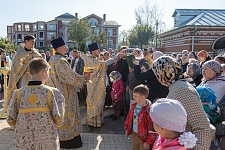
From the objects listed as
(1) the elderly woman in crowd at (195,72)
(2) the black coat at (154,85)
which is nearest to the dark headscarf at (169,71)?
(2) the black coat at (154,85)

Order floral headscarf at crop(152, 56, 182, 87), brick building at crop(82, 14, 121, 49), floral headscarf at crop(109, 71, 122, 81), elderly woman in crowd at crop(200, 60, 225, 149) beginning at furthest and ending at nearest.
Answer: brick building at crop(82, 14, 121, 49) → floral headscarf at crop(109, 71, 122, 81) → elderly woman in crowd at crop(200, 60, 225, 149) → floral headscarf at crop(152, 56, 182, 87)

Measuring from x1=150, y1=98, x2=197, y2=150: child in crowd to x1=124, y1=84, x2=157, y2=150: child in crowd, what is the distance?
174 centimetres

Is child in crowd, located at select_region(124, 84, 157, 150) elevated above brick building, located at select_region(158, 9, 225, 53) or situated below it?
below

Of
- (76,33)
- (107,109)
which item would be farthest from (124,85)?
(76,33)

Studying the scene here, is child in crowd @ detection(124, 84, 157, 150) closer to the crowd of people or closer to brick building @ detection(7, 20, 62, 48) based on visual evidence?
the crowd of people

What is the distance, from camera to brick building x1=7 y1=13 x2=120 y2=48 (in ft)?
214

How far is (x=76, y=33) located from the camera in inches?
1908

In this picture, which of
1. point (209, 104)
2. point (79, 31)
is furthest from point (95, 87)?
point (79, 31)

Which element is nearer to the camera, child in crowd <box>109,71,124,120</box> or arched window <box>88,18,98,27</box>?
child in crowd <box>109,71,124,120</box>

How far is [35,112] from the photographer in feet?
9.27

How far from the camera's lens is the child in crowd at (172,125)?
1.72m

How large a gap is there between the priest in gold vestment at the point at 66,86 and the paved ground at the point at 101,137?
34cm

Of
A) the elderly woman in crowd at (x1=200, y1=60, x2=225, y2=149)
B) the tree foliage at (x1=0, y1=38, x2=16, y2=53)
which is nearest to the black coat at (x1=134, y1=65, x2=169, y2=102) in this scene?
the elderly woman in crowd at (x1=200, y1=60, x2=225, y2=149)

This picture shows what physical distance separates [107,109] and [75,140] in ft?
11.0
